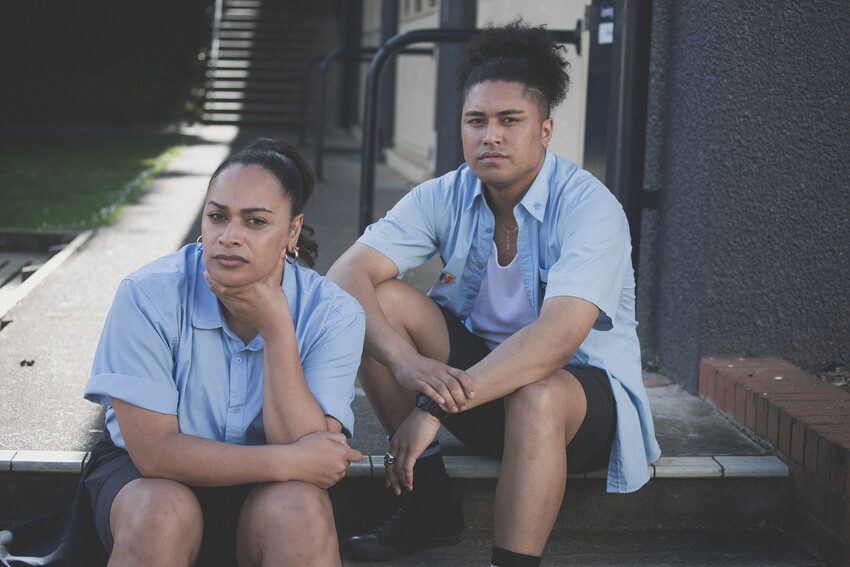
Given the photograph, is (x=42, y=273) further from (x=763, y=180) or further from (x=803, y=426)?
(x=803, y=426)

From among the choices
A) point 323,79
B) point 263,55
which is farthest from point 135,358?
point 263,55

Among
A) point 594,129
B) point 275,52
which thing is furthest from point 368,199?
point 275,52

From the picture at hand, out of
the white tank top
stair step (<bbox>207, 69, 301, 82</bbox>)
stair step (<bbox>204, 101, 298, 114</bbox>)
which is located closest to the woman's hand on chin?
the white tank top

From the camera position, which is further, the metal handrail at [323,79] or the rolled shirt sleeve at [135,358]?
the metal handrail at [323,79]

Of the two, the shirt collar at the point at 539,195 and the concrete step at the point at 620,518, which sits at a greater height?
the shirt collar at the point at 539,195

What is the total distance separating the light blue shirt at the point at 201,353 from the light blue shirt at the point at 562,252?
1.63 feet

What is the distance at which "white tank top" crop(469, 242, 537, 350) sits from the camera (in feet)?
8.04

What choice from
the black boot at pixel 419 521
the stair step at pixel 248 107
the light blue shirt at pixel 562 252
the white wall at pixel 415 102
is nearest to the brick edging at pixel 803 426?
the light blue shirt at pixel 562 252

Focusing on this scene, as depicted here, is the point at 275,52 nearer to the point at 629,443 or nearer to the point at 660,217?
the point at 660,217

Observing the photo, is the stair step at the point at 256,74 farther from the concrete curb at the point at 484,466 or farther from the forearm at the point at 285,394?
the forearm at the point at 285,394

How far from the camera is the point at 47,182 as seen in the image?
7.45 meters

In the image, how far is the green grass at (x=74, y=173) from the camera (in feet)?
19.6

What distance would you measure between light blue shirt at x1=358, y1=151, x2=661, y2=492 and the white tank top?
2cm

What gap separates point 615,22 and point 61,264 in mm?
2903
